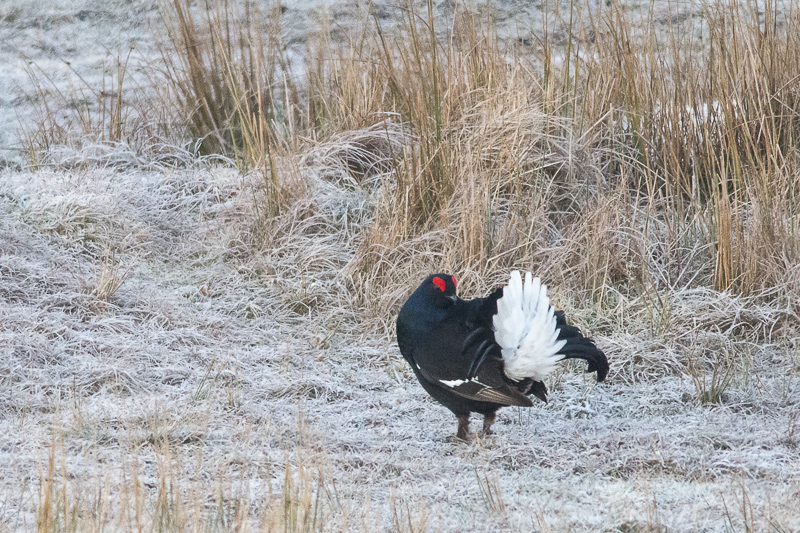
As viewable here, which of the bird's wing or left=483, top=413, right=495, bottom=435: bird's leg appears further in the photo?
left=483, top=413, right=495, bottom=435: bird's leg

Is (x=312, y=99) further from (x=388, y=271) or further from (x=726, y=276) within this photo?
(x=726, y=276)

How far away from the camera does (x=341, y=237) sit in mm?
4008

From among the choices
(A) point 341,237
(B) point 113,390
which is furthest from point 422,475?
(A) point 341,237

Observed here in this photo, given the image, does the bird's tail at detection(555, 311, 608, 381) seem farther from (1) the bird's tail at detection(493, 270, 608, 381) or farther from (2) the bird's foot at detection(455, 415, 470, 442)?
(2) the bird's foot at detection(455, 415, 470, 442)

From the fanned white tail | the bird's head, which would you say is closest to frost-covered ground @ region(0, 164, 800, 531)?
the fanned white tail

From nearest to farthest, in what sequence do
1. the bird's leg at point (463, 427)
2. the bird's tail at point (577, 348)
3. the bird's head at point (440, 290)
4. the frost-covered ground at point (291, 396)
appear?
the frost-covered ground at point (291, 396)
the bird's tail at point (577, 348)
the bird's head at point (440, 290)
the bird's leg at point (463, 427)

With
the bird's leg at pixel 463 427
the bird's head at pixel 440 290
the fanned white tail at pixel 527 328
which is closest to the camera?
the fanned white tail at pixel 527 328

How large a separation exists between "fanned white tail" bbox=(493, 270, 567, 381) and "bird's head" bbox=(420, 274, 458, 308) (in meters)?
0.21

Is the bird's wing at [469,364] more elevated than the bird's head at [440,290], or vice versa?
the bird's head at [440,290]

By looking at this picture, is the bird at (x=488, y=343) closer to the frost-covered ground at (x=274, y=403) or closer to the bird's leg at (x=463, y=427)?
the bird's leg at (x=463, y=427)

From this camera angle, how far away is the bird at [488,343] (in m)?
2.22

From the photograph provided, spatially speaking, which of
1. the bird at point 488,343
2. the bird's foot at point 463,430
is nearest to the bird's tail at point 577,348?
the bird at point 488,343

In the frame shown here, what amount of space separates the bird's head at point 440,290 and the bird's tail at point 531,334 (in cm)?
22

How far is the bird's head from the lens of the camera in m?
2.40
